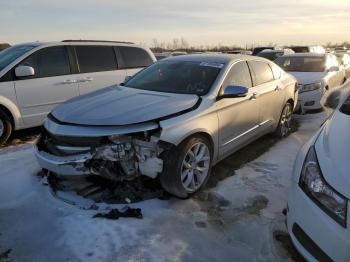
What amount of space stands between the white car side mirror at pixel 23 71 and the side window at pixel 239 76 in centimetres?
348

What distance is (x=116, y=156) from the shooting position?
12.3 ft

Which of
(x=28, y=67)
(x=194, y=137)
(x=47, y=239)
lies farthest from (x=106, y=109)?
(x=28, y=67)

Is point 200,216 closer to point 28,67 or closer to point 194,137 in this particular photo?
point 194,137

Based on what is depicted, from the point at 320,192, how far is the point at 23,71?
5.35m

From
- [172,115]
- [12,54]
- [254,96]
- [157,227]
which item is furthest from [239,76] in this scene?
[12,54]

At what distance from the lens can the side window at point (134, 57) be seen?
800 centimetres

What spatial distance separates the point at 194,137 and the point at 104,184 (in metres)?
1.15

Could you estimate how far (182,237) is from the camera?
11.1 feet

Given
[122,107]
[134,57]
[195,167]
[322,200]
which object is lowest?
[195,167]

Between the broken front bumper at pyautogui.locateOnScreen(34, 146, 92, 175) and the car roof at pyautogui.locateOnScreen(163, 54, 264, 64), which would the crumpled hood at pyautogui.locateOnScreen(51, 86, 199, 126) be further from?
the car roof at pyautogui.locateOnScreen(163, 54, 264, 64)

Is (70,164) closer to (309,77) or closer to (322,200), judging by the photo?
(322,200)

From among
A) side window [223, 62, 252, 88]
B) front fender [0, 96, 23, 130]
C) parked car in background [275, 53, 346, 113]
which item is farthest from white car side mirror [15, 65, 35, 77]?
parked car in background [275, 53, 346, 113]

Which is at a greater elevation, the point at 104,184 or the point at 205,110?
the point at 205,110

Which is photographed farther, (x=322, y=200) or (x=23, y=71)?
(x=23, y=71)
